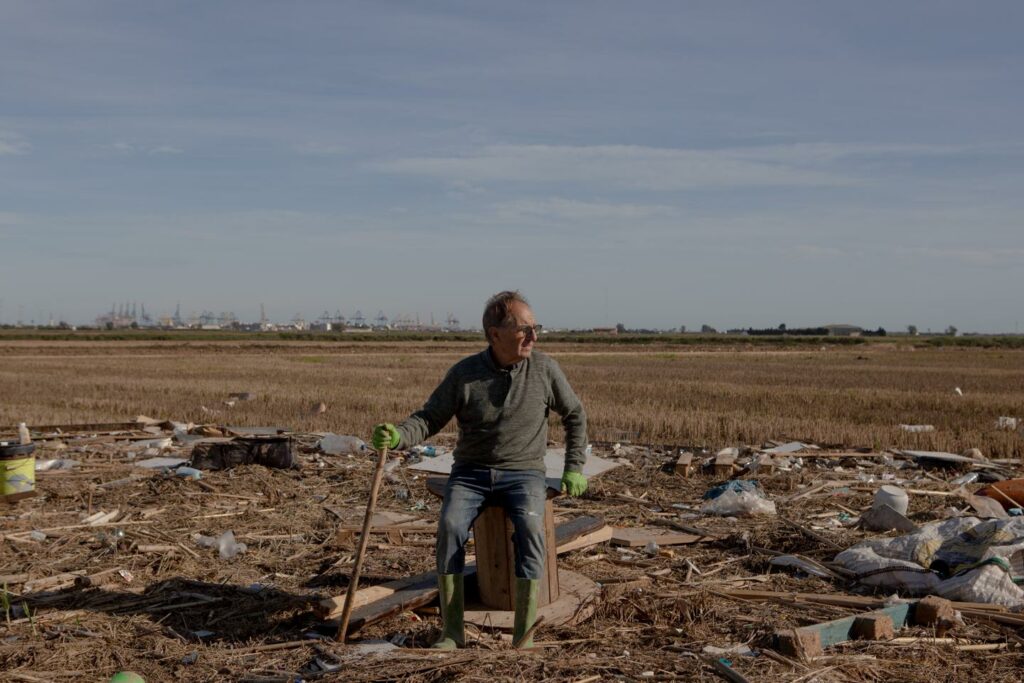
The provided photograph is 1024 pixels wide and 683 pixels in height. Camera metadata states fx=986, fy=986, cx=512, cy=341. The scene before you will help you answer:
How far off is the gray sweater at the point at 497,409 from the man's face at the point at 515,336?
9 cm

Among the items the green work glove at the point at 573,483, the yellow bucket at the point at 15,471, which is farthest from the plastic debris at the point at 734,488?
the yellow bucket at the point at 15,471

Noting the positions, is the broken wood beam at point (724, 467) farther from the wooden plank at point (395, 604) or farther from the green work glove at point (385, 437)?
the green work glove at point (385, 437)

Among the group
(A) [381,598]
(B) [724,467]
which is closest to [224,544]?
(A) [381,598]

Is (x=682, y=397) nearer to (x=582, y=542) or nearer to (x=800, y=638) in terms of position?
(x=582, y=542)

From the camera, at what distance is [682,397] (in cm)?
2283

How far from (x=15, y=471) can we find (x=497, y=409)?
19.3 ft

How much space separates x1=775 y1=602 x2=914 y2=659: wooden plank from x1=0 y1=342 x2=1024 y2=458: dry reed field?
8.60 metres

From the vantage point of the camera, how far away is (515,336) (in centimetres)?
508

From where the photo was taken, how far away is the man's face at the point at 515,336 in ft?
16.7

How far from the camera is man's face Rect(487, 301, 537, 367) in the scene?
5086 millimetres

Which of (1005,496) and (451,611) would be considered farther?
(1005,496)

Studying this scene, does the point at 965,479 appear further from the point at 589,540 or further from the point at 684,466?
the point at 589,540

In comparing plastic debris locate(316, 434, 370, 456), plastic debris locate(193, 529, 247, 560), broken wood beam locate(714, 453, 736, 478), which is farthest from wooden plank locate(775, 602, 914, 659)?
plastic debris locate(316, 434, 370, 456)

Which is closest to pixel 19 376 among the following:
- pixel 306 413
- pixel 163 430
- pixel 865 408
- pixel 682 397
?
pixel 306 413
